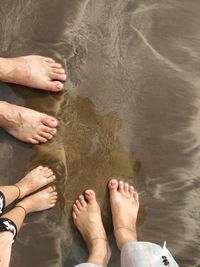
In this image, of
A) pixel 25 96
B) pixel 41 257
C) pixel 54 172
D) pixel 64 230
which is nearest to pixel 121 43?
pixel 25 96

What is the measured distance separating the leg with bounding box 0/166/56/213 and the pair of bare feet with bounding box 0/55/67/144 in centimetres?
14

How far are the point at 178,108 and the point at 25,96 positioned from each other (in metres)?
0.71

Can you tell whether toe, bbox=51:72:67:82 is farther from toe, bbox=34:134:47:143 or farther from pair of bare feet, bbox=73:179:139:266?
pair of bare feet, bbox=73:179:139:266

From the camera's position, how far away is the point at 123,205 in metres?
1.75

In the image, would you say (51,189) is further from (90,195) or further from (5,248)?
(5,248)

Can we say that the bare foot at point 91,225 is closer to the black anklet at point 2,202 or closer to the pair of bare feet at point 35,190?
the pair of bare feet at point 35,190

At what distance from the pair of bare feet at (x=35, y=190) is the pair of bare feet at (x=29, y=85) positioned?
5.9 inches

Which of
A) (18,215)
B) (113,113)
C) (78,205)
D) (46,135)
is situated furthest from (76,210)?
(113,113)

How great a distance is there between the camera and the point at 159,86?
1.81 m

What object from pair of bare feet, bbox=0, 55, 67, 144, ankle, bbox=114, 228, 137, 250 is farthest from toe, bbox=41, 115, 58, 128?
ankle, bbox=114, 228, 137, 250

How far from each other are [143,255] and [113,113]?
639 millimetres

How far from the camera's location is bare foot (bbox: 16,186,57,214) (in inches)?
67.2

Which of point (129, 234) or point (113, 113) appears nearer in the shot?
point (129, 234)

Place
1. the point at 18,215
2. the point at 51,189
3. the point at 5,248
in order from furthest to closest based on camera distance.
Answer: the point at 51,189, the point at 18,215, the point at 5,248
